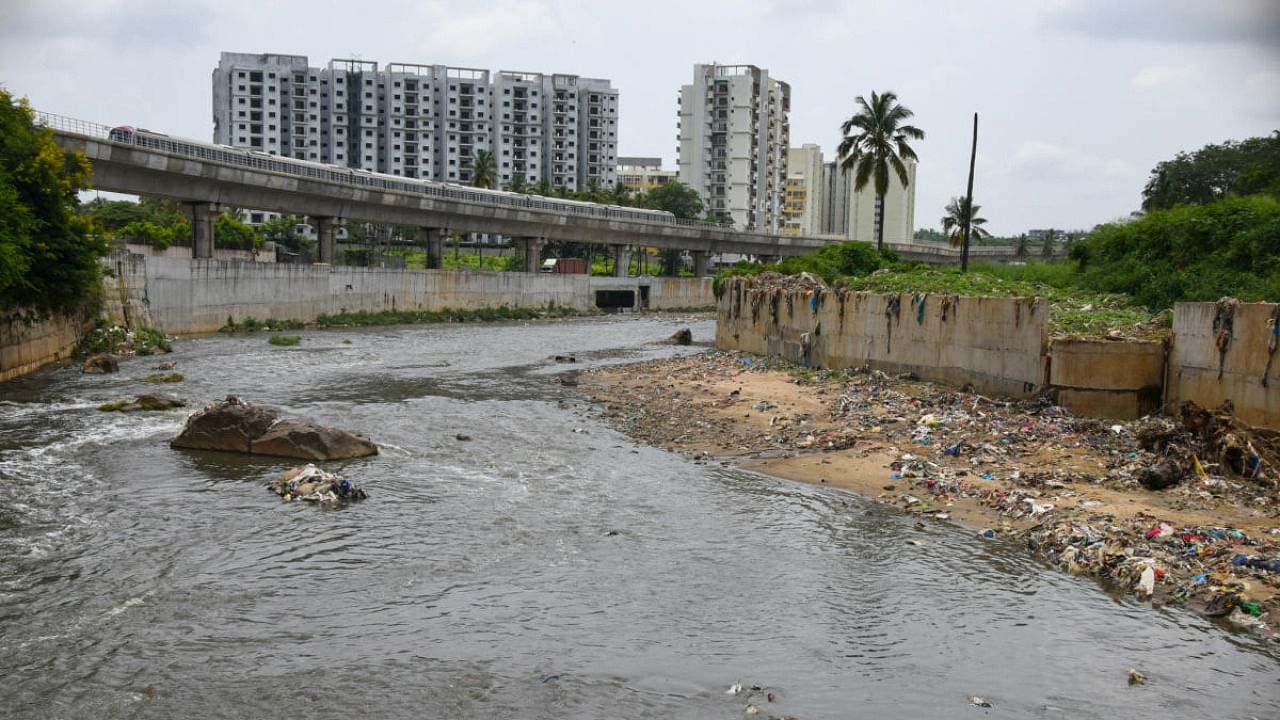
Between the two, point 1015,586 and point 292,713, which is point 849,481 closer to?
point 1015,586

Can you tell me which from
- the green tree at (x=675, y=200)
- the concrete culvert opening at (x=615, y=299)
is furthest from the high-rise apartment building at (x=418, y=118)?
the concrete culvert opening at (x=615, y=299)

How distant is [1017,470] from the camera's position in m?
17.5

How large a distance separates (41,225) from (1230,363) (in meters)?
31.1

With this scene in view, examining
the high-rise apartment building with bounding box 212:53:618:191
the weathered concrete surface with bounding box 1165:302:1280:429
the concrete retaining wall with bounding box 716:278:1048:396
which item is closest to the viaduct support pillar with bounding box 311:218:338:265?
the concrete retaining wall with bounding box 716:278:1048:396

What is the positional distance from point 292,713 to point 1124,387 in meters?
17.4

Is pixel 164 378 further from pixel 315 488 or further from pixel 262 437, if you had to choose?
pixel 315 488

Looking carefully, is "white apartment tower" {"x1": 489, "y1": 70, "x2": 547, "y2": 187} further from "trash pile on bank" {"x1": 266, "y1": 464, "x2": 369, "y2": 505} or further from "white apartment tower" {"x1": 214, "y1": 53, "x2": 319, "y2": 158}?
"trash pile on bank" {"x1": 266, "y1": 464, "x2": 369, "y2": 505}

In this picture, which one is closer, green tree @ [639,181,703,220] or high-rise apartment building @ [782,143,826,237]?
green tree @ [639,181,703,220]

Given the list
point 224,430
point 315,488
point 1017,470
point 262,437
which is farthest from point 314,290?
point 1017,470

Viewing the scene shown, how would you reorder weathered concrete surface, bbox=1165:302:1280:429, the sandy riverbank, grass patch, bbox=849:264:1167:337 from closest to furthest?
the sandy riverbank
weathered concrete surface, bbox=1165:302:1280:429
grass patch, bbox=849:264:1167:337

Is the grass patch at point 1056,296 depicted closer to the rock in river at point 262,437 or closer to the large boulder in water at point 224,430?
the rock in river at point 262,437

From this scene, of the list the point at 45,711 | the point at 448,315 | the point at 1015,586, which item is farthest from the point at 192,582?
the point at 448,315

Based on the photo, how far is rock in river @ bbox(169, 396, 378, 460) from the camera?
19.7 metres

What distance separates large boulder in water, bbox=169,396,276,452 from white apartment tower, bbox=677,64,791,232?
131m
